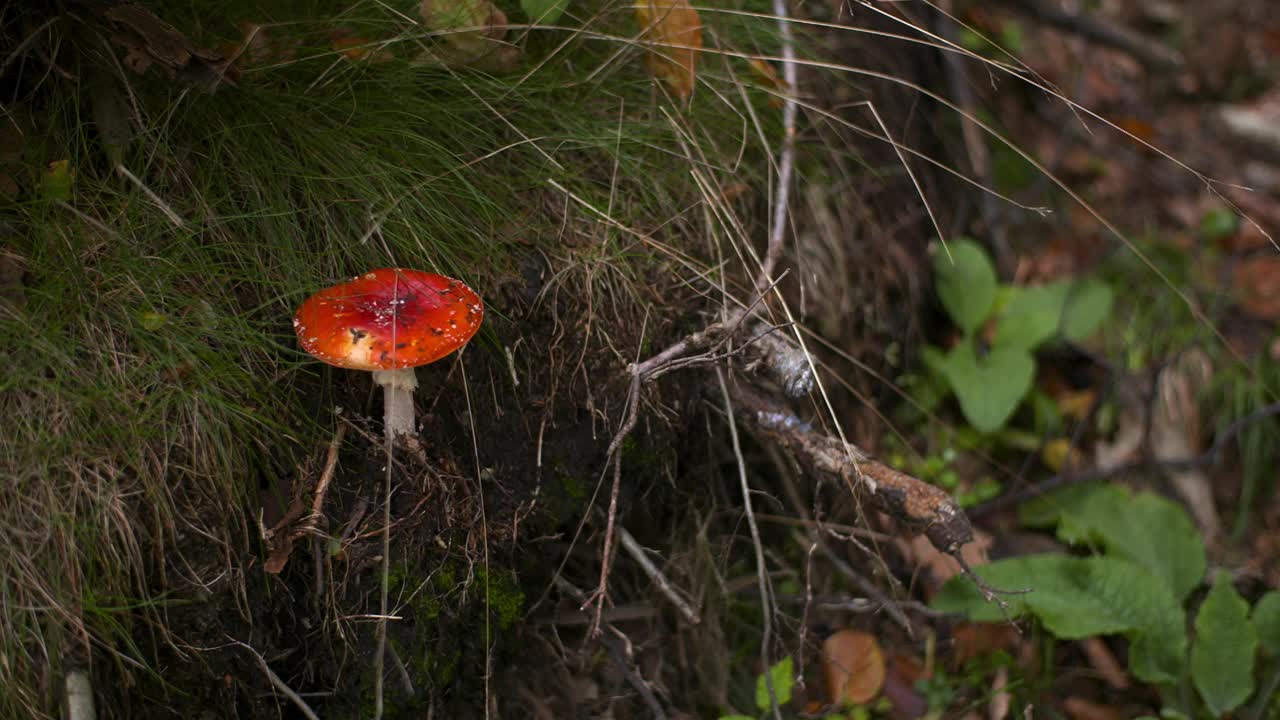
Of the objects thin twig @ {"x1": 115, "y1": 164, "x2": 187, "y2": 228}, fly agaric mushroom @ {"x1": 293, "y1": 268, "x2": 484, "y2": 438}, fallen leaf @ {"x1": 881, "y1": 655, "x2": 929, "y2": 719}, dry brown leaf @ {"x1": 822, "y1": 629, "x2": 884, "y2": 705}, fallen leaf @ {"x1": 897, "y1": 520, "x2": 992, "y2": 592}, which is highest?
thin twig @ {"x1": 115, "y1": 164, "x2": 187, "y2": 228}

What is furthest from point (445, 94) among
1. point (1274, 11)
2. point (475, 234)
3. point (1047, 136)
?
point (1274, 11)

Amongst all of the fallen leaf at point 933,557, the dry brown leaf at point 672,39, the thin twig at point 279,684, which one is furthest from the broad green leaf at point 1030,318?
the thin twig at point 279,684

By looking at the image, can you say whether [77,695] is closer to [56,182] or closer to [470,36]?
[56,182]

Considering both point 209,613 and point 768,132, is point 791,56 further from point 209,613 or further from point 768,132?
point 209,613

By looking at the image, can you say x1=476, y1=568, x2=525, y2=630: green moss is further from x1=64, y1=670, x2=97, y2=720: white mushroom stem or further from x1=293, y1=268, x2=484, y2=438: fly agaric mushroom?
x1=64, y1=670, x2=97, y2=720: white mushroom stem

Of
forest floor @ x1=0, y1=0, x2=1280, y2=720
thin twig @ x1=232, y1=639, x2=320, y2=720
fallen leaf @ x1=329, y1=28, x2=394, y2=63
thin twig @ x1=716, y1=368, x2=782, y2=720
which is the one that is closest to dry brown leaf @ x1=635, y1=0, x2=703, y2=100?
forest floor @ x1=0, y1=0, x2=1280, y2=720

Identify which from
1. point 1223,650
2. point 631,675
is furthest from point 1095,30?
point 631,675

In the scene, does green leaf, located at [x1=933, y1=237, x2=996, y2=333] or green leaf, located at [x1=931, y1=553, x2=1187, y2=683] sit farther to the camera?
green leaf, located at [x1=933, y1=237, x2=996, y2=333]
